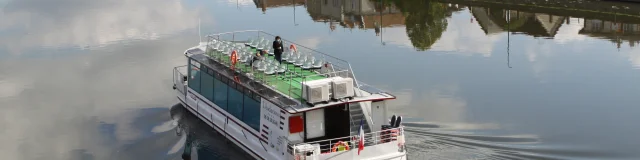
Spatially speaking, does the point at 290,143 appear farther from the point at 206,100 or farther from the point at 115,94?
the point at 115,94

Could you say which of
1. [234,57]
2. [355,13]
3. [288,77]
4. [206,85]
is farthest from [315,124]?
[355,13]

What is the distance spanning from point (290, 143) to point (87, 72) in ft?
69.5

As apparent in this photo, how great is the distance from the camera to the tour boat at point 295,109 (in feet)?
89.0

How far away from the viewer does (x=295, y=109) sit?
27.1 meters

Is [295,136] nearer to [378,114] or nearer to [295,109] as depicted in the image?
[295,109]

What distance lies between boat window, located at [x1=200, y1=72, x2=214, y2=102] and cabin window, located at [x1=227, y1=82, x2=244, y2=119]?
213cm

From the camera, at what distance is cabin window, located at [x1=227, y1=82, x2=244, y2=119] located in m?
32.0

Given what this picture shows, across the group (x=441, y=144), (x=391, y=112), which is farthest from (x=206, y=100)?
(x=441, y=144)

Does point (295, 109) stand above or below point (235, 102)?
above

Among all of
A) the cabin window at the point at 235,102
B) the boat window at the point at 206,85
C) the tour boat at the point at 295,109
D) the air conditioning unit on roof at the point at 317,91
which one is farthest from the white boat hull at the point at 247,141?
the air conditioning unit on roof at the point at 317,91

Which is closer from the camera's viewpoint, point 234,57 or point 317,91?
point 317,91

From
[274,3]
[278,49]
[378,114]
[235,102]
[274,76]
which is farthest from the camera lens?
[274,3]

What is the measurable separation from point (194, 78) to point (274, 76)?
6467 millimetres

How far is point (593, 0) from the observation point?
71.2 metres
